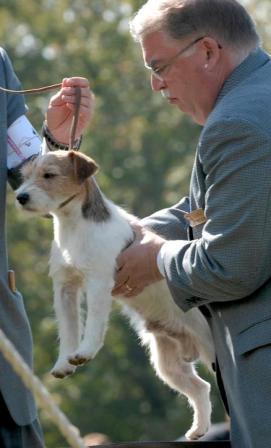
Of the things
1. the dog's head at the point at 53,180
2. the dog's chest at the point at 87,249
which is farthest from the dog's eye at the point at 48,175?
the dog's chest at the point at 87,249

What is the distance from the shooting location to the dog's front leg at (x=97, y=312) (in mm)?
6305

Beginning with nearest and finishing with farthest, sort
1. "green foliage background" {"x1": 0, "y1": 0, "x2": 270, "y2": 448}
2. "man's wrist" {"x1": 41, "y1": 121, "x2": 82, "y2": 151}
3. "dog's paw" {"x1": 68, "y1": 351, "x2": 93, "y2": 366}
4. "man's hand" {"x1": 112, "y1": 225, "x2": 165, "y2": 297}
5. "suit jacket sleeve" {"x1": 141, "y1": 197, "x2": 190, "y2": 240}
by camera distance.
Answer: "man's hand" {"x1": 112, "y1": 225, "x2": 165, "y2": 297} < "dog's paw" {"x1": 68, "y1": 351, "x2": 93, "y2": 366} < "suit jacket sleeve" {"x1": 141, "y1": 197, "x2": 190, "y2": 240} < "man's wrist" {"x1": 41, "y1": 121, "x2": 82, "y2": 151} < "green foliage background" {"x1": 0, "y1": 0, "x2": 270, "y2": 448}

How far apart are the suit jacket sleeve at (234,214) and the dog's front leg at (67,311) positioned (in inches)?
45.8

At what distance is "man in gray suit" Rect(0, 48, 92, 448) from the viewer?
235 inches

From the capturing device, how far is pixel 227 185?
5.33m

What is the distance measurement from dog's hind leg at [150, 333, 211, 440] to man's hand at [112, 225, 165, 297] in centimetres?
51

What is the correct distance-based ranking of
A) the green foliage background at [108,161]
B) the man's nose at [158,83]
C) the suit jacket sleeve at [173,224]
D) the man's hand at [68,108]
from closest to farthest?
the man's nose at [158,83]
the man's hand at [68,108]
the suit jacket sleeve at [173,224]
the green foliage background at [108,161]

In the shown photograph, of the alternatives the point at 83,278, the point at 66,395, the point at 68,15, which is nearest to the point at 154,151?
the point at 68,15

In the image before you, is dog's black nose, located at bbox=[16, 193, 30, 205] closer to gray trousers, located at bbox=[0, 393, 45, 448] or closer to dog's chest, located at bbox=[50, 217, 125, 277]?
dog's chest, located at bbox=[50, 217, 125, 277]

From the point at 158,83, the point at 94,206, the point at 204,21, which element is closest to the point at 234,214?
the point at 158,83

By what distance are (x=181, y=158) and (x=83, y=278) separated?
29256 mm

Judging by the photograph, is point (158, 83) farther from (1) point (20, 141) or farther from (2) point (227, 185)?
(1) point (20, 141)

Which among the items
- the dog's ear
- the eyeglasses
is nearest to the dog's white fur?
the dog's ear

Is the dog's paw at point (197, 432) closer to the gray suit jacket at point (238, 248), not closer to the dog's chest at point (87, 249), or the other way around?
the dog's chest at point (87, 249)
